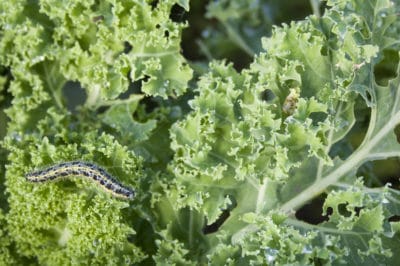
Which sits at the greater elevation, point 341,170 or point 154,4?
point 154,4

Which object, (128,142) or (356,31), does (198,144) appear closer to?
(128,142)

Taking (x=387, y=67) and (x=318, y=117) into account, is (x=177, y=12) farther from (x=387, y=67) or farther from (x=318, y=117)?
(x=387, y=67)

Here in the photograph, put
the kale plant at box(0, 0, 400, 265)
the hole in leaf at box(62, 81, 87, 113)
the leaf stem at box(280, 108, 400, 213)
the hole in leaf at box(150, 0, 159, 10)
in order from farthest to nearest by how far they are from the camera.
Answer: the hole in leaf at box(62, 81, 87, 113) → the hole in leaf at box(150, 0, 159, 10) → the leaf stem at box(280, 108, 400, 213) → the kale plant at box(0, 0, 400, 265)

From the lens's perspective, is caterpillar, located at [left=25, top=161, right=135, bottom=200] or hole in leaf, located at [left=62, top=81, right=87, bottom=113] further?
hole in leaf, located at [left=62, top=81, right=87, bottom=113]

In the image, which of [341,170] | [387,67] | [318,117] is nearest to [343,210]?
[341,170]

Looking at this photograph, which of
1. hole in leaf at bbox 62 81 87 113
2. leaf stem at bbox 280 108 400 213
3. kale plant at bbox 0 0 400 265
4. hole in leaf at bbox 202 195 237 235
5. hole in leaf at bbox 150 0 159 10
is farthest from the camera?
hole in leaf at bbox 62 81 87 113

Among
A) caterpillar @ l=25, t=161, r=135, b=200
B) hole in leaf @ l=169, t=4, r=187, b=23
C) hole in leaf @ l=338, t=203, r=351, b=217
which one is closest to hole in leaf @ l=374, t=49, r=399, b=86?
hole in leaf @ l=338, t=203, r=351, b=217

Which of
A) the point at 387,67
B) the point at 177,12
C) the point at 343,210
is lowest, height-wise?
the point at 343,210

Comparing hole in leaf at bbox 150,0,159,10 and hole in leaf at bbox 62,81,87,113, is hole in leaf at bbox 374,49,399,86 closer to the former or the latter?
hole in leaf at bbox 150,0,159,10
